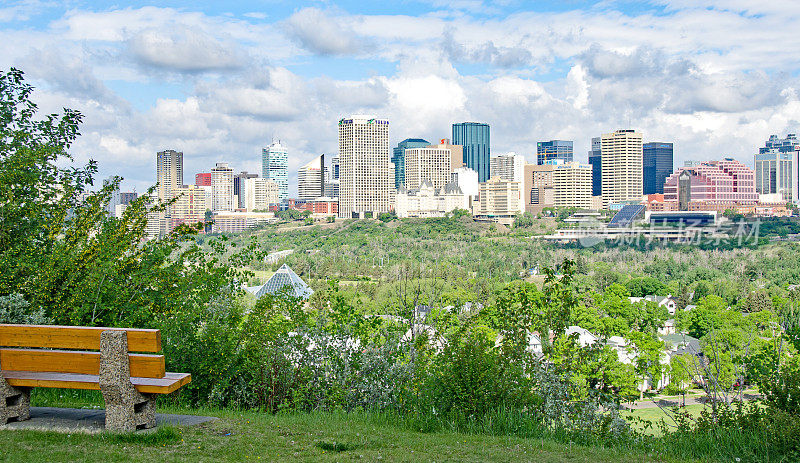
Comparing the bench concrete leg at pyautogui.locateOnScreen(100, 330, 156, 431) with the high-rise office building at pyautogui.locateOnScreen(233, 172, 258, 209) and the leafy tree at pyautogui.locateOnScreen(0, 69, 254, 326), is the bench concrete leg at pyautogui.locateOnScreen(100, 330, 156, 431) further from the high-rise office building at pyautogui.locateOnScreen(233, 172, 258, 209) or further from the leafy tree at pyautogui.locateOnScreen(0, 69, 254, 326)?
the high-rise office building at pyautogui.locateOnScreen(233, 172, 258, 209)

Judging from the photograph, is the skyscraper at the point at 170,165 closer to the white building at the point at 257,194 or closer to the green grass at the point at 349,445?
the white building at the point at 257,194

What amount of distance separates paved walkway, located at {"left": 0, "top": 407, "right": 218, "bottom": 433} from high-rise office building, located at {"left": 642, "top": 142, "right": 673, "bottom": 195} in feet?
615

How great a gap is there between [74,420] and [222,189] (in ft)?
605

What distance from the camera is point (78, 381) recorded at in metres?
4.62

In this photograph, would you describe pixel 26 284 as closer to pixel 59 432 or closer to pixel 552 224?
pixel 59 432

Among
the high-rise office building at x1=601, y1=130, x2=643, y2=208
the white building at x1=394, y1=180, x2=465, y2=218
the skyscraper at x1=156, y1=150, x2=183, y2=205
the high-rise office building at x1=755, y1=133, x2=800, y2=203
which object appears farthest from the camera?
the skyscraper at x1=156, y1=150, x2=183, y2=205

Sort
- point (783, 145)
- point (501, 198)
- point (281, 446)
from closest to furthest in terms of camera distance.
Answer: point (281, 446), point (501, 198), point (783, 145)

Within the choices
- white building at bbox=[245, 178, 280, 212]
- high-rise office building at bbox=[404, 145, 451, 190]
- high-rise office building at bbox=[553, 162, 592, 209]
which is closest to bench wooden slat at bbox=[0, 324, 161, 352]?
high-rise office building at bbox=[553, 162, 592, 209]

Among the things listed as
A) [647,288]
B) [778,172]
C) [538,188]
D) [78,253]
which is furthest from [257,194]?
[78,253]

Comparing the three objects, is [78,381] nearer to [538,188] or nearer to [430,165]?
A: [538,188]

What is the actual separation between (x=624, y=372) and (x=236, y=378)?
21.7 m

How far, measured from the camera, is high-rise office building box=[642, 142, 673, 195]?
594ft

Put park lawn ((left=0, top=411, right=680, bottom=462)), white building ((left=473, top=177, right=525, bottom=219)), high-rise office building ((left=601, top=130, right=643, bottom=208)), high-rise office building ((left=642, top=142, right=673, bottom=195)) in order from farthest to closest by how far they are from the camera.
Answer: high-rise office building ((left=642, top=142, right=673, bottom=195)) → high-rise office building ((left=601, top=130, right=643, bottom=208)) → white building ((left=473, top=177, right=525, bottom=219)) → park lawn ((left=0, top=411, right=680, bottom=462))

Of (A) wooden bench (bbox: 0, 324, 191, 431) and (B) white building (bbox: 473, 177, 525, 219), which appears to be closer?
(A) wooden bench (bbox: 0, 324, 191, 431)
